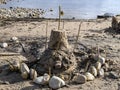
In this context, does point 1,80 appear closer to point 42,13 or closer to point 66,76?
point 66,76

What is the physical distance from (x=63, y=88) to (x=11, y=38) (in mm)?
3816

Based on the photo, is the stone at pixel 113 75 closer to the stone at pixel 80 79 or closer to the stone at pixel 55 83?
the stone at pixel 80 79

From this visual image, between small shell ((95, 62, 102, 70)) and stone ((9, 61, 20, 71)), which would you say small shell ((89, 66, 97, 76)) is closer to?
small shell ((95, 62, 102, 70))

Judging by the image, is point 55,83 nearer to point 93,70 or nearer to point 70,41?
point 93,70

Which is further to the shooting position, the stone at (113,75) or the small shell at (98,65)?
the small shell at (98,65)

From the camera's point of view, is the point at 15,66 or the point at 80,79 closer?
the point at 80,79

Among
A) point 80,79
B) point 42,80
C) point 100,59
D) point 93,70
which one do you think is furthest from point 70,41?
point 42,80

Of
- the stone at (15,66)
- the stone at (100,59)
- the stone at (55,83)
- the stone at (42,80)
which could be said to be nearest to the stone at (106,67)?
→ the stone at (100,59)

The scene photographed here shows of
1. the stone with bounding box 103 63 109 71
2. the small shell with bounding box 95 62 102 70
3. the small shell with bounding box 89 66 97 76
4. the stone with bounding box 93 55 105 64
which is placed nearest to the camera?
the small shell with bounding box 89 66 97 76

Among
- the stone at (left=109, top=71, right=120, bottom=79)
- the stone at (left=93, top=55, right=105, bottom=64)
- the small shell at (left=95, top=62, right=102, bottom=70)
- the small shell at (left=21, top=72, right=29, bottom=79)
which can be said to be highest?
the stone at (left=93, top=55, right=105, bottom=64)

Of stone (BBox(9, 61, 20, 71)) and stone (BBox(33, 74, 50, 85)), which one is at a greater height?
stone (BBox(9, 61, 20, 71))

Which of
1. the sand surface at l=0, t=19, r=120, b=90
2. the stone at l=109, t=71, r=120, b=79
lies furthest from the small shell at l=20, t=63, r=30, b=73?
the stone at l=109, t=71, r=120, b=79

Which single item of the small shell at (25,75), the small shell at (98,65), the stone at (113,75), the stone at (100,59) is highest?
the stone at (100,59)

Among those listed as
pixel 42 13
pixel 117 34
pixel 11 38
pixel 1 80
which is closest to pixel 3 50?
pixel 11 38
